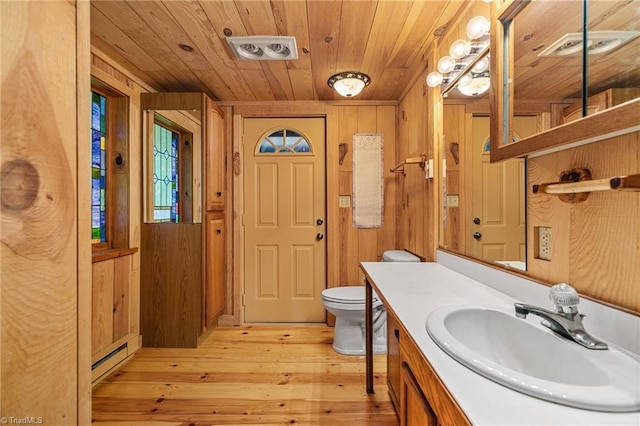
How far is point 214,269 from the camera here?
8.46 feet

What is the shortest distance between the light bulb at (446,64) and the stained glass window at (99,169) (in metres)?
2.33

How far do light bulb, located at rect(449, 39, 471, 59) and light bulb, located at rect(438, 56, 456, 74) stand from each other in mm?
68

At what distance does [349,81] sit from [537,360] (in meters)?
2.02

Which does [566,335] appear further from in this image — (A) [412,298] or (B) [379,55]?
(B) [379,55]

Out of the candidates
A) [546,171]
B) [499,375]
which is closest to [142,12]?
[546,171]

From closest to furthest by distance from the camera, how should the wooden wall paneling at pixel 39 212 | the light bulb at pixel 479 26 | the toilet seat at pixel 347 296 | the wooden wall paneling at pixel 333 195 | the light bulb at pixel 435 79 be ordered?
the wooden wall paneling at pixel 39 212, the light bulb at pixel 479 26, the light bulb at pixel 435 79, the toilet seat at pixel 347 296, the wooden wall paneling at pixel 333 195

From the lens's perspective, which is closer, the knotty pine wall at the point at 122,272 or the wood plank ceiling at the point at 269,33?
the wood plank ceiling at the point at 269,33

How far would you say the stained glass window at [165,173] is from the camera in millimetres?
2420

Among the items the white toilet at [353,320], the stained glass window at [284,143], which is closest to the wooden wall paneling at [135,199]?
the stained glass window at [284,143]

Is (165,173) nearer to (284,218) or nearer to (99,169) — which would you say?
(99,169)

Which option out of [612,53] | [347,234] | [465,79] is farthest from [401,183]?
[612,53]

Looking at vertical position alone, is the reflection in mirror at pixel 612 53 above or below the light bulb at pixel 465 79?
below

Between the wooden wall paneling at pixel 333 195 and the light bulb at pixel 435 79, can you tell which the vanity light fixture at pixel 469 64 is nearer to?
the light bulb at pixel 435 79

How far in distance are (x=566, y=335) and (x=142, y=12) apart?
2.27 metres
